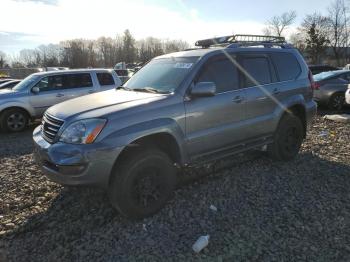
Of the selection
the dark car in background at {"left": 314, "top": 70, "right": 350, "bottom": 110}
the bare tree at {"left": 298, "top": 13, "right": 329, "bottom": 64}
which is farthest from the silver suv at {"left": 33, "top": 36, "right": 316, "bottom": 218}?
the bare tree at {"left": 298, "top": 13, "right": 329, "bottom": 64}

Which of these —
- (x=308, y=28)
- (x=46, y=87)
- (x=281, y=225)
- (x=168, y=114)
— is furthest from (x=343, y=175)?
(x=308, y=28)

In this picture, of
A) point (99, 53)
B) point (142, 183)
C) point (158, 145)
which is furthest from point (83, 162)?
point (99, 53)

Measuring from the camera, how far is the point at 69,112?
159 inches

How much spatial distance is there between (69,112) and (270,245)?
2609 mm

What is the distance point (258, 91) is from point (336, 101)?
8442 mm

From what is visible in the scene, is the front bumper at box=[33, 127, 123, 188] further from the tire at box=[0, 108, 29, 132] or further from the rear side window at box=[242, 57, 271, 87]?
the tire at box=[0, 108, 29, 132]

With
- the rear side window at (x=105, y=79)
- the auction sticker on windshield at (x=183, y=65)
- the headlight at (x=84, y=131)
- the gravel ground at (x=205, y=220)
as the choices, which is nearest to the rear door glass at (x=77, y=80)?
the rear side window at (x=105, y=79)

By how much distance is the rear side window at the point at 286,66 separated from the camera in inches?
228

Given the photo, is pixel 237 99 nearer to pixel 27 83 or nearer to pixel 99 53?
pixel 27 83

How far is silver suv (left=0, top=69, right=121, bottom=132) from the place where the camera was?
383 inches

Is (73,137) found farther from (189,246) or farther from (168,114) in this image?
(189,246)

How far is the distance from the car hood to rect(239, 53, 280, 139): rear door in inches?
61.3

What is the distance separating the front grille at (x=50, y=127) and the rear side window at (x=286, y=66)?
358 centimetres

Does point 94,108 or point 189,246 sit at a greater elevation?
point 94,108
